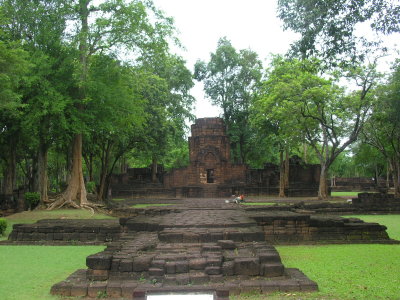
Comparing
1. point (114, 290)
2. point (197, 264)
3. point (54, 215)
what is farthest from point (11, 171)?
point (197, 264)

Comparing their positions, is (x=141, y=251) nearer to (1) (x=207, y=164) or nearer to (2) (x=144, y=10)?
(2) (x=144, y=10)

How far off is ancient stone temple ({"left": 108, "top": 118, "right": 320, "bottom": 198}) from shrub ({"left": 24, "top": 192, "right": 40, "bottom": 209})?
45.5 ft

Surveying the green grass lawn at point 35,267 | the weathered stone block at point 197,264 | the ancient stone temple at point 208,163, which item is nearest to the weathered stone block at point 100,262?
the green grass lawn at point 35,267

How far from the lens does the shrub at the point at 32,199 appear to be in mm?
17969

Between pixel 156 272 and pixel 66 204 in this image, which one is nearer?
pixel 156 272

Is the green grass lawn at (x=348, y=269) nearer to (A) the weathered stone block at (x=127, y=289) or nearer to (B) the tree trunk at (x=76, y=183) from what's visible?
(A) the weathered stone block at (x=127, y=289)

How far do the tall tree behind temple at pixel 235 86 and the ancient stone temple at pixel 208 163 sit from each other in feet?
20.5

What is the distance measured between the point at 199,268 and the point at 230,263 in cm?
46

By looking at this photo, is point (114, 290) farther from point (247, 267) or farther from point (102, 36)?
point (102, 36)

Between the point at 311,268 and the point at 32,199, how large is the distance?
15040 mm

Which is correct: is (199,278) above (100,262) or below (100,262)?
below

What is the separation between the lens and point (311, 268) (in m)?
6.70

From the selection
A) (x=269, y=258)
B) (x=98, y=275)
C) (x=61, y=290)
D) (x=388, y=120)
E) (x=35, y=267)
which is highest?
(x=388, y=120)

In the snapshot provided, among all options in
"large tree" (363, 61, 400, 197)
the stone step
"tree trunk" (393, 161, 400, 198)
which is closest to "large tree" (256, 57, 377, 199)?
→ "large tree" (363, 61, 400, 197)
